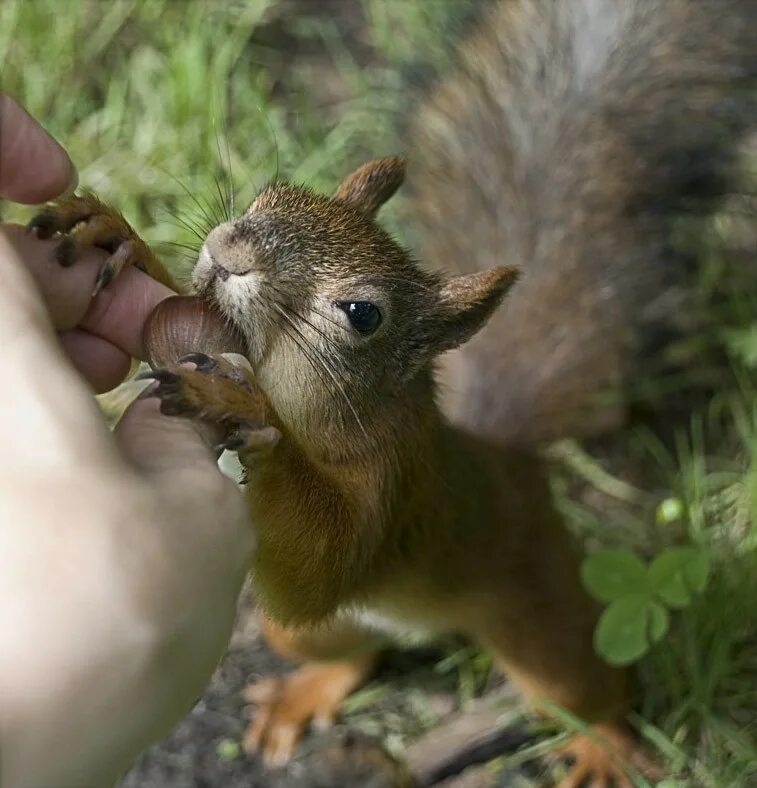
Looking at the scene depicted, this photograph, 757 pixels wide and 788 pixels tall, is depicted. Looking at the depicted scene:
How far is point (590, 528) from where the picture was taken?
9.02 ft

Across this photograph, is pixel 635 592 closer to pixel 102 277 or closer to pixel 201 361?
pixel 201 361

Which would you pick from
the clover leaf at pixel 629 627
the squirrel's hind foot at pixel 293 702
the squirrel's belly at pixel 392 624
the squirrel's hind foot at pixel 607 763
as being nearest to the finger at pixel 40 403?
the squirrel's belly at pixel 392 624

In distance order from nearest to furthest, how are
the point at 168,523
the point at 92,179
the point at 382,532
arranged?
the point at 168,523 → the point at 382,532 → the point at 92,179

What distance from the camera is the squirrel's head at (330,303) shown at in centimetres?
154

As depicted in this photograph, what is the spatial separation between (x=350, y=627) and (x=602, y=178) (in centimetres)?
120

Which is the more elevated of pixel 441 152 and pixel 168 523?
pixel 168 523

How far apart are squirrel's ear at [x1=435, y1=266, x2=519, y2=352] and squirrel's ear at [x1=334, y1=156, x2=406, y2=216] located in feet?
0.91

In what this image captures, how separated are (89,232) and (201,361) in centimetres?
35

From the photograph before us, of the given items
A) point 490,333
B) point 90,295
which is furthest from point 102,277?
point 490,333

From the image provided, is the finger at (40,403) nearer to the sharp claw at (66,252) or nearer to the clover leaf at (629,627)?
the sharp claw at (66,252)

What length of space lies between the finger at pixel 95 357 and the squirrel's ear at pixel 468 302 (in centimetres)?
54

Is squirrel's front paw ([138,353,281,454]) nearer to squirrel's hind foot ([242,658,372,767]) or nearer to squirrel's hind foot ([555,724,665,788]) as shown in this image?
squirrel's hind foot ([242,658,372,767])

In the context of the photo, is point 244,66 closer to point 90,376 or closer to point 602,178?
point 602,178

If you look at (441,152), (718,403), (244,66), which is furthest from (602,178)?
(244,66)
